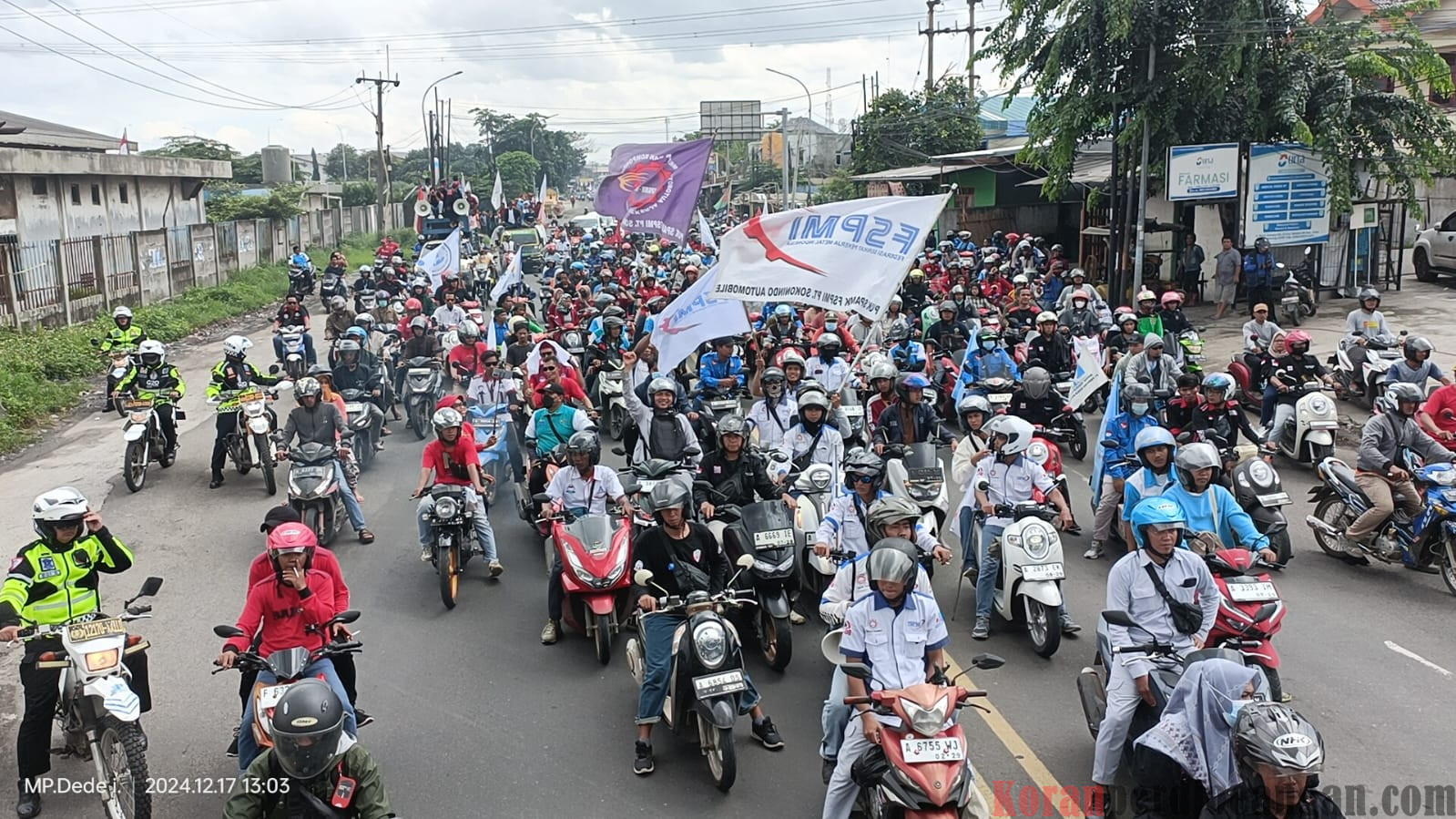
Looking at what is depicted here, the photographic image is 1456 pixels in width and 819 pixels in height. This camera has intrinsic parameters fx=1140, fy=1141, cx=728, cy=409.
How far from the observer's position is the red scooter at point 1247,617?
18.9ft

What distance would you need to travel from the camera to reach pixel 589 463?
28.8 feet

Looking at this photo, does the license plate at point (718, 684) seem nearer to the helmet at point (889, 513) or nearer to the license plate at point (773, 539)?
the helmet at point (889, 513)

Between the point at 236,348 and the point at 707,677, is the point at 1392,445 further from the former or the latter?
the point at 236,348

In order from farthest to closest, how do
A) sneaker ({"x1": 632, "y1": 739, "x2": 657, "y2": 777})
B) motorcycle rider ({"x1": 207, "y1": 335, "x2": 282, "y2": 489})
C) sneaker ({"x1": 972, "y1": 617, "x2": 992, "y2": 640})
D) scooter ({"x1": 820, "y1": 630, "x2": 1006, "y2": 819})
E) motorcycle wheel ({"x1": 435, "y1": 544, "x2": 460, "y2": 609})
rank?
1. motorcycle rider ({"x1": 207, "y1": 335, "x2": 282, "y2": 489})
2. motorcycle wheel ({"x1": 435, "y1": 544, "x2": 460, "y2": 609})
3. sneaker ({"x1": 972, "y1": 617, "x2": 992, "y2": 640})
4. sneaker ({"x1": 632, "y1": 739, "x2": 657, "y2": 777})
5. scooter ({"x1": 820, "y1": 630, "x2": 1006, "y2": 819})

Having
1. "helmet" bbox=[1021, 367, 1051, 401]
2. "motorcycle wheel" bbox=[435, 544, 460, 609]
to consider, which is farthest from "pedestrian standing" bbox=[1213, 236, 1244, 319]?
"motorcycle wheel" bbox=[435, 544, 460, 609]

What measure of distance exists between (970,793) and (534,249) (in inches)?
1572

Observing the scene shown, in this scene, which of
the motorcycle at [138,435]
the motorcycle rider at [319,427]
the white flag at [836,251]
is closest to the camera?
the white flag at [836,251]

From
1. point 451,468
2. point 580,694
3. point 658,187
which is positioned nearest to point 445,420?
point 451,468

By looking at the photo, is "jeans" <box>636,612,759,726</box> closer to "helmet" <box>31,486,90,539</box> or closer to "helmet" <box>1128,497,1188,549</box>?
"helmet" <box>1128,497,1188,549</box>

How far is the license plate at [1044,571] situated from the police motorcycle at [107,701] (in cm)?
546

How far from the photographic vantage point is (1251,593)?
6.01 meters

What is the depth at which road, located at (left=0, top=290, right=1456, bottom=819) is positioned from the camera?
6246mm

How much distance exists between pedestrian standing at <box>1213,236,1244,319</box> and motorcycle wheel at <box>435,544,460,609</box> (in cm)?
1761

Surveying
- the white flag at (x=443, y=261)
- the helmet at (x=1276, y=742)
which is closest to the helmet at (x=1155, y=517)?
the helmet at (x=1276, y=742)
